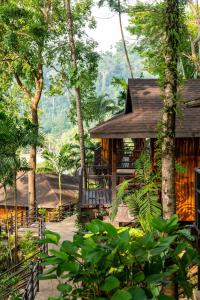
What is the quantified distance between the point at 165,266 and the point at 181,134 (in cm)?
904

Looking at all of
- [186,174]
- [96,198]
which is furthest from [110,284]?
[96,198]

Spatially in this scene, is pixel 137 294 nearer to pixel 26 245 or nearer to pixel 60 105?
pixel 26 245

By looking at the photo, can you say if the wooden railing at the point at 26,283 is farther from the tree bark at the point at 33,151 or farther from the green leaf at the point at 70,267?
the tree bark at the point at 33,151

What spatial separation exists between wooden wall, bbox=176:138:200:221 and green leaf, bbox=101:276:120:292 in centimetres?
1020

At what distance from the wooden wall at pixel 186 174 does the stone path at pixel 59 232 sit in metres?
4.02

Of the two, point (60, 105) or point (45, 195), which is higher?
point (60, 105)

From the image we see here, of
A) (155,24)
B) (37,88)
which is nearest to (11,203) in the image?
(37,88)

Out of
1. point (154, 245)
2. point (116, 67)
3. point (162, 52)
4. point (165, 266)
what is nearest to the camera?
point (154, 245)

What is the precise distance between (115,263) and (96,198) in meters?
12.5

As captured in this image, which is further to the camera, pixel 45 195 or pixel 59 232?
pixel 45 195

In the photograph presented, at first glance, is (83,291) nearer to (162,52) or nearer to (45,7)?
(162,52)

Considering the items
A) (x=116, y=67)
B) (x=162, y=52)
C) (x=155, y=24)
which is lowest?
(x=162, y=52)

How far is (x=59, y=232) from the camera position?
50.6 ft

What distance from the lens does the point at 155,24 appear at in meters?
7.16
